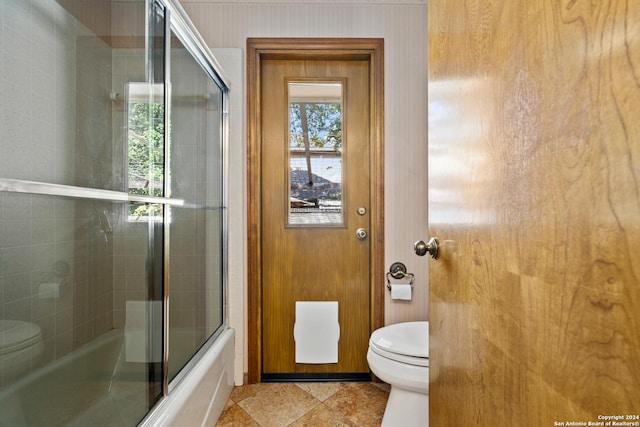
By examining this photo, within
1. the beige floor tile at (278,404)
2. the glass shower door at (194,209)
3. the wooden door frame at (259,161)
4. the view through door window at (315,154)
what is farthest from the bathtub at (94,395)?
the view through door window at (315,154)

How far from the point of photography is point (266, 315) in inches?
78.9

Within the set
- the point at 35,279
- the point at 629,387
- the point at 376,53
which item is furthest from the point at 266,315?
the point at 629,387

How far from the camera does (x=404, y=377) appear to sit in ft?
4.39

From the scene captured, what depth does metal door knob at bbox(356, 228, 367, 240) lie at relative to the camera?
201cm

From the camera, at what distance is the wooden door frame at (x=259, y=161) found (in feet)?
6.35

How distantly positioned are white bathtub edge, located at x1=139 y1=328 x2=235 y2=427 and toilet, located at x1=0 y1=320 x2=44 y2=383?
38 centimetres

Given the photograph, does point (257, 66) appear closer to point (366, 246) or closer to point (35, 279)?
point (366, 246)

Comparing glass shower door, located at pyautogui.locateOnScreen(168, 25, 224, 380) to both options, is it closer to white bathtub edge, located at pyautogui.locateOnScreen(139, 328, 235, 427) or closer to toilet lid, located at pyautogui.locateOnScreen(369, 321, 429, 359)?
white bathtub edge, located at pyautogui.locateOnScreen(139, 328, 235, 427)

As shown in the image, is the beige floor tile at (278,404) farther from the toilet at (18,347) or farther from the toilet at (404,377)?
the toilet at (18,347)

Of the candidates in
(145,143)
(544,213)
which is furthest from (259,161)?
(544,213)

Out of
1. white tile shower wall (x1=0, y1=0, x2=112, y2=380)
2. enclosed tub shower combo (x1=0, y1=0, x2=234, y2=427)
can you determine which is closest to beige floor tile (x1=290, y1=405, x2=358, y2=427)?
enclosed tub shower combo (x1=0, y1=0, x2=234, y2=427)

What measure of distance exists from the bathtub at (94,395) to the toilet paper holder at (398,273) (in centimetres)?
111

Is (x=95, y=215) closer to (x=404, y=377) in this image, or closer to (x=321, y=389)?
(x=404, y=377)

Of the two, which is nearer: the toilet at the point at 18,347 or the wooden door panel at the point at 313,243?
the toilet at the point at 18,347
